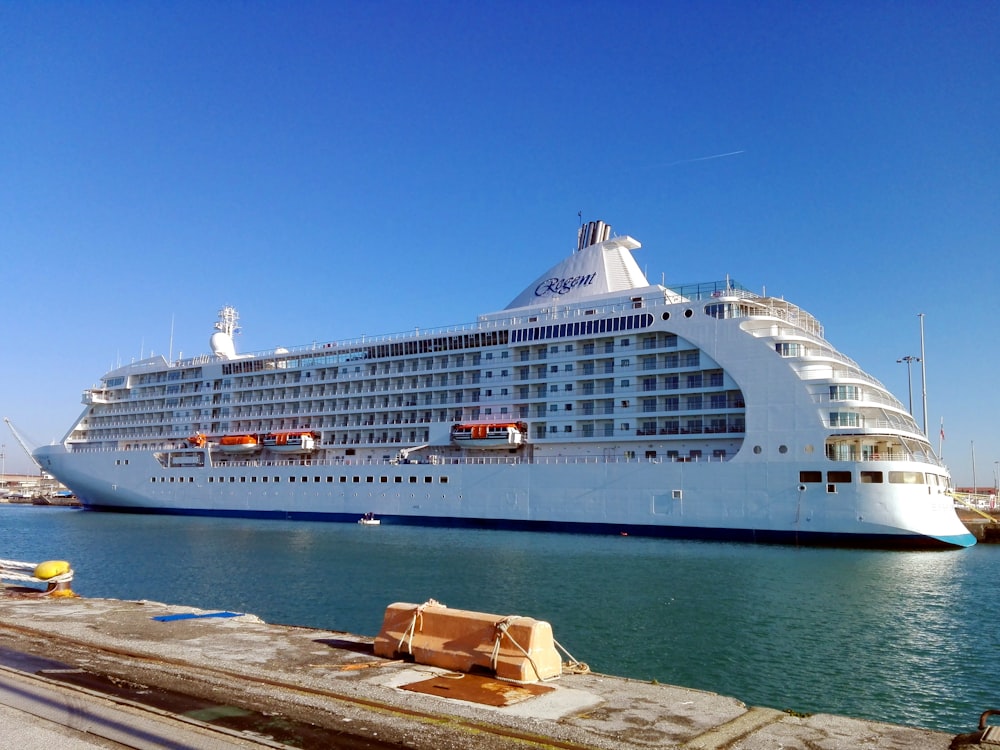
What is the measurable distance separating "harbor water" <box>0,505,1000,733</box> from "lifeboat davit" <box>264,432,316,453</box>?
18303mm

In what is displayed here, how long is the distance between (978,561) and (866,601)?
16761 millimetres

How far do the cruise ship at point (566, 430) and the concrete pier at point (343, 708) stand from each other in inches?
1300

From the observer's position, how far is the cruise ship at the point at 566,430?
40.2 metres

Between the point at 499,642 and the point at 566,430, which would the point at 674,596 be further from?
the point at 566,430

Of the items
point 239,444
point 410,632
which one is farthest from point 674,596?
point 239,444

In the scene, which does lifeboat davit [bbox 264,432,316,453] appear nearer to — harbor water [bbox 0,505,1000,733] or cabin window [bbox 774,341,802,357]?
harbor water [bbox 0,505,1000,733]

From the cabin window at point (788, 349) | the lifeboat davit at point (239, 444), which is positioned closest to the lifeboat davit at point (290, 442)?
the lifeboat davit at point (239, 444)

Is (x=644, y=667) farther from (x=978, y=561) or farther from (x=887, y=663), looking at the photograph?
(x=978, y=561)

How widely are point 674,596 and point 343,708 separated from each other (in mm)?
17439

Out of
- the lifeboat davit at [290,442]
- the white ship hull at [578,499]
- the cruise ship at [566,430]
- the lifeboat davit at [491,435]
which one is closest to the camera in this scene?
the white ship hull at [578,499]

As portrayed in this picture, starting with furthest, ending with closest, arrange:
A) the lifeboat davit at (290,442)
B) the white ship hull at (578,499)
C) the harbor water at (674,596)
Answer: the lifeboat davit at (290,442) → the white ship hull at (578,499) → the harbor water at (674,596)

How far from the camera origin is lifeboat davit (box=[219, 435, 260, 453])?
66.2 m

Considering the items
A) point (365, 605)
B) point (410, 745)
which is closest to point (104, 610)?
point (365, 605)

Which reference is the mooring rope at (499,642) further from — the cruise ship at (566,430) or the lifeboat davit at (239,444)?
the lifeboat davit at (239,444)
